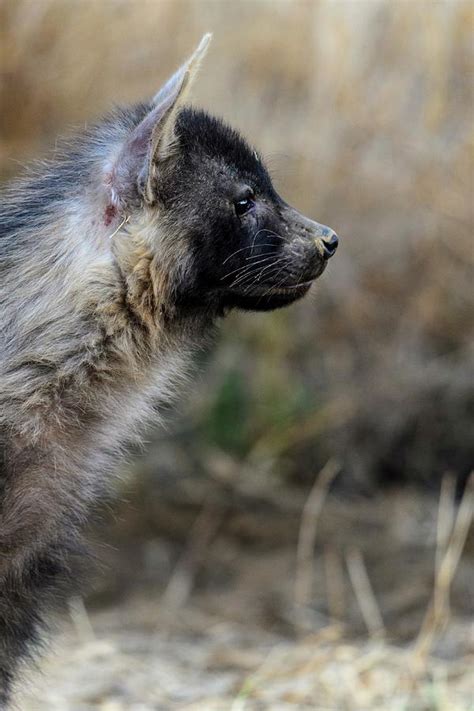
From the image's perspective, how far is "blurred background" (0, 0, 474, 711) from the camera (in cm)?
515

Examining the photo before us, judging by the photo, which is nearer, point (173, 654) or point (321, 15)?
point (173, 654)

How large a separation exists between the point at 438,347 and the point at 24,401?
12.7 feet

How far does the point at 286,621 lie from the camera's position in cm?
520

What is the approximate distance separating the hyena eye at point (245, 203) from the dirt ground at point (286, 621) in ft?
5.26

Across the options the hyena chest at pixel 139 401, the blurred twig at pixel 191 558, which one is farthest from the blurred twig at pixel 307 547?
the hyena chest at pixel 139 401

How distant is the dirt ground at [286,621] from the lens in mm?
4082

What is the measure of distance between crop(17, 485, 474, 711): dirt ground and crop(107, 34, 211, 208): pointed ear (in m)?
1.62

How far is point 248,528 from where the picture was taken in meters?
5.84

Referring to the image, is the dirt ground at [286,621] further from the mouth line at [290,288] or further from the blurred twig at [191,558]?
the mouth line at [290,288]

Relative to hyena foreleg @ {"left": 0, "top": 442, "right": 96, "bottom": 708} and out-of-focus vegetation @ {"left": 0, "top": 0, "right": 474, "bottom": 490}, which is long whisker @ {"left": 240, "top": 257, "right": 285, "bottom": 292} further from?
out-of-focus vegetation @ {"left": 0, "top": 0, "right": 474, "bottom": 490}

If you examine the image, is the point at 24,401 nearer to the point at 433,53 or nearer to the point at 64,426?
the point at 64,426

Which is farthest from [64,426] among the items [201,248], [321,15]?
[321,15]

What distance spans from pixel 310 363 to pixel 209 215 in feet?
11.1

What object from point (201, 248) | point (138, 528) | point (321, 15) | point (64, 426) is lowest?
point (138, 528)
